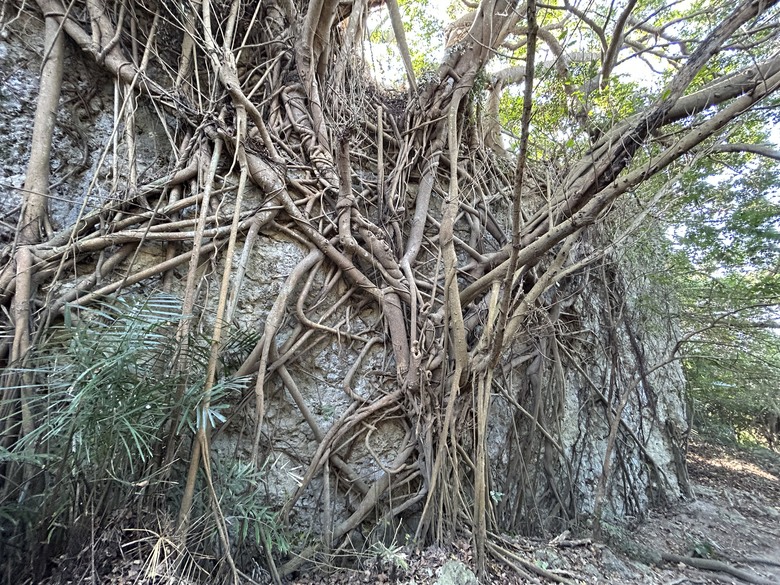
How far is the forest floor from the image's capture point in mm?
1454

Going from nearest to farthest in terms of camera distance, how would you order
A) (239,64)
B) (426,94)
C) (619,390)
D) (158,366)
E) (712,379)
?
1. (158,366)
2. (239,64)
3. (426,94)
4. (619,390)
5. (712,379)

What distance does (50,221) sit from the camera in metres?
1.56

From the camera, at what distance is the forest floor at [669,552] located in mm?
1454

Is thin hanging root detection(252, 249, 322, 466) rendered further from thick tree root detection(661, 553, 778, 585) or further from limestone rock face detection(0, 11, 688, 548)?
thick tree root detection(661, 553, 778, 585)

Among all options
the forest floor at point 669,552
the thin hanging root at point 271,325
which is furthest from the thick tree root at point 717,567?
the thin hanging root at point 271,325

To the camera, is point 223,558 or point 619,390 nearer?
point 223,558

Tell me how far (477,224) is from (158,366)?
2.12m

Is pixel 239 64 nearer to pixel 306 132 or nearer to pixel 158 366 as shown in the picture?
pixel 306 132

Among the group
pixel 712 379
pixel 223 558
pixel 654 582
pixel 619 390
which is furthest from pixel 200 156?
pixel 712 379

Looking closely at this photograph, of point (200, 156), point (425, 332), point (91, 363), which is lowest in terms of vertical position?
point (91, 363)

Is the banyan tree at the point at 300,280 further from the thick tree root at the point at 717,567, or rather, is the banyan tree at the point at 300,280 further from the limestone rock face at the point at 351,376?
the thick tree root at the point at 717,567

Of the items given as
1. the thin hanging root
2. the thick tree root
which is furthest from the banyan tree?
the thick tree root

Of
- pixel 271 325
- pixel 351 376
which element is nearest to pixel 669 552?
pixel 351 376

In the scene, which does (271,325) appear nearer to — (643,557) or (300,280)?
(300,280)
